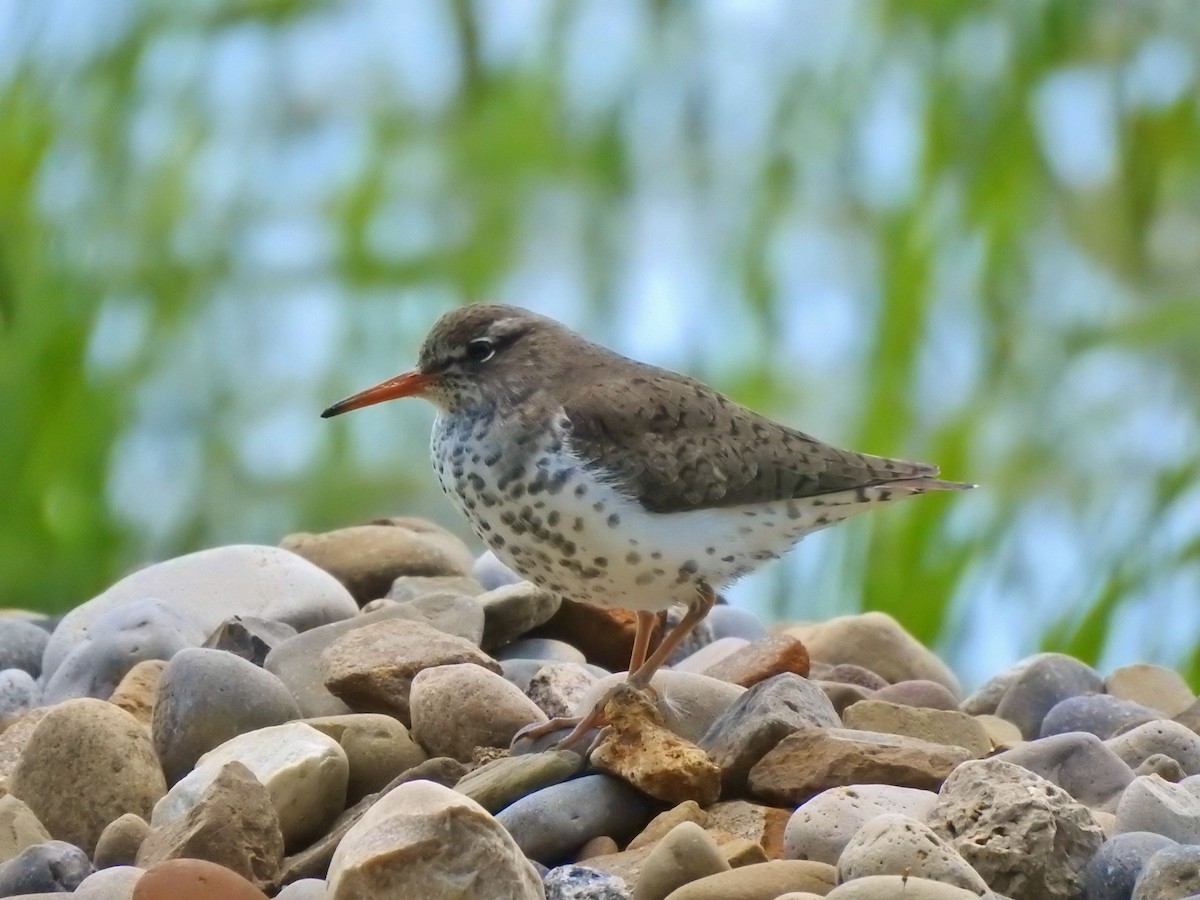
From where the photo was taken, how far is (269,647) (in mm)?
4438

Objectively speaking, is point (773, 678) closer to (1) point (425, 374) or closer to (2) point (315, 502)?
(1) point (425, 374)

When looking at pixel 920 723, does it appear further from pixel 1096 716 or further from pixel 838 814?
pixel 838 814

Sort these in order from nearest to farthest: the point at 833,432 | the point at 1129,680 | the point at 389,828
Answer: the point at 389,828
the point at 1129,680
the point at 833,432

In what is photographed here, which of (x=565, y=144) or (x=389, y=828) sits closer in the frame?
(x=389, y=828)

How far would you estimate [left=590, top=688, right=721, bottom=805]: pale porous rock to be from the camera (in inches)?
137

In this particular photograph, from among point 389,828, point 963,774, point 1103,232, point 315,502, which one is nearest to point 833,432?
point 1103,232

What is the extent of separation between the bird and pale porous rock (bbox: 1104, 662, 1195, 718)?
1.10 m

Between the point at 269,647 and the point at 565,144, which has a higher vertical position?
the point at 565,144

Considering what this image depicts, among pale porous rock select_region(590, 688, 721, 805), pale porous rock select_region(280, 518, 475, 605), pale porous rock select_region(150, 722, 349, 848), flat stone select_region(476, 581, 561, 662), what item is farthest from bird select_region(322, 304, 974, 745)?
pale porous rock select_region(280, 518, 475, 605)

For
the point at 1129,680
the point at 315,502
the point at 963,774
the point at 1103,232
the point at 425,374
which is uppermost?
the point at 1103,232

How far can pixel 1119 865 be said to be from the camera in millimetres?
3070

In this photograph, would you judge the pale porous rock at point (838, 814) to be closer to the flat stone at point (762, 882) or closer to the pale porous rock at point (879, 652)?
the flat stone at point (762, 882)

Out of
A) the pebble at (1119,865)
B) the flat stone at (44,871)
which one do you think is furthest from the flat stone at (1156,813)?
the flat stone at (44,871)

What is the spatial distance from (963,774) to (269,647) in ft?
7.04
